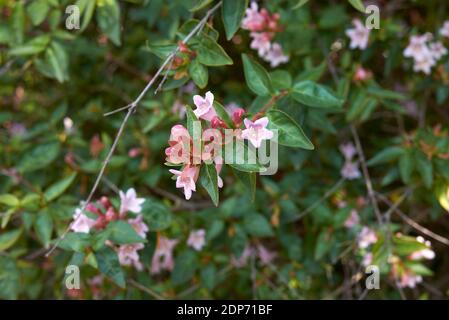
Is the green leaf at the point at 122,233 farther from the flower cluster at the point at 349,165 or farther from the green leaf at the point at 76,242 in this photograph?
the flower cluster at the point at 349,165

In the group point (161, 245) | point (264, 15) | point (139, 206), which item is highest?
point (264, 15)

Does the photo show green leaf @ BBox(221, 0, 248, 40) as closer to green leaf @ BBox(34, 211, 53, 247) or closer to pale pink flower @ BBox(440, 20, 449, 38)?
green leaf @ BBox(34, 211, 53, 247)

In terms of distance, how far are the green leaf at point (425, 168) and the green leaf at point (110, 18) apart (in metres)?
1.11

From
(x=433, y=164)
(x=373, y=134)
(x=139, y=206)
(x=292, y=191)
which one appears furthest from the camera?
(x=373, y=134)

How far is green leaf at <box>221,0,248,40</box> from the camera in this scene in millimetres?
1671

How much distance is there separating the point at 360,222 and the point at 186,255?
0.64 meters

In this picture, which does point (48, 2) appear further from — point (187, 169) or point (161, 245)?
point (187, 169)

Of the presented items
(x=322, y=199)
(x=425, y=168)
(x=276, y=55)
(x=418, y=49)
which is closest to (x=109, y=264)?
(x=322, y=199)

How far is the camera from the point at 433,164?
214 centimetres

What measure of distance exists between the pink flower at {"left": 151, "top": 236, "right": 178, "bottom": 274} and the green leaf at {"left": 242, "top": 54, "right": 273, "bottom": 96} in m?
0.69

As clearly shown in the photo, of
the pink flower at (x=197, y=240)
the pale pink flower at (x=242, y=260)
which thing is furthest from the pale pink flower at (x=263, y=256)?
the pink flower at (x=197, y=240)

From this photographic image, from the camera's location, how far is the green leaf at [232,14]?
167 centimetres

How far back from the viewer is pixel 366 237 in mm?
2150
